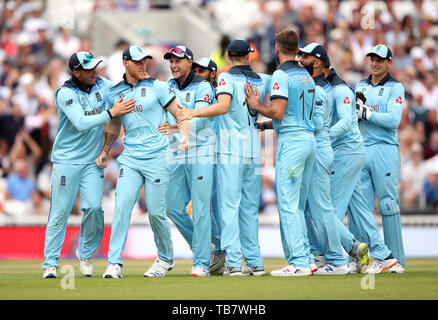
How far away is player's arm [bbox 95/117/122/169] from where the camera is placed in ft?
37.3

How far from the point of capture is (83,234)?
1152 cm

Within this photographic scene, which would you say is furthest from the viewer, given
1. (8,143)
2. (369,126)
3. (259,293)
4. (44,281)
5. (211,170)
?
(8,143)

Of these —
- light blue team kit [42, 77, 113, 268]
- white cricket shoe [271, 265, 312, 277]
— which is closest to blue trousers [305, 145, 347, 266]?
white cricket shoe [271, 265, 312, 277]

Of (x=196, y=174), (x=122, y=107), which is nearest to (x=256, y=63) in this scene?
(x=196, y=174)

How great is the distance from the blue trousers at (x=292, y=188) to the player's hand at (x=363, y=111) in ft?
4.45

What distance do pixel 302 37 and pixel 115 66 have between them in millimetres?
5141

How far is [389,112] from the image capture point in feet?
39.5

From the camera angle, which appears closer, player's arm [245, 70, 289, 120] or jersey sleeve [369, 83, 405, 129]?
player's arm [245, 70, 289, 120]

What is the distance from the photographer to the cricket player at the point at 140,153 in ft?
35.5

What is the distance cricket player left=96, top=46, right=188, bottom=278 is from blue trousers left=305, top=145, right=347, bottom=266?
1.89 meters

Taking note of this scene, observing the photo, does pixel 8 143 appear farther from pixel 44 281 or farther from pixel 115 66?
pixel 44 281

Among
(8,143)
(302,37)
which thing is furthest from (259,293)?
(302,37)

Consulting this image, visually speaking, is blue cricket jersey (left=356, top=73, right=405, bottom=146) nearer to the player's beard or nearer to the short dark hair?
the player's beard
